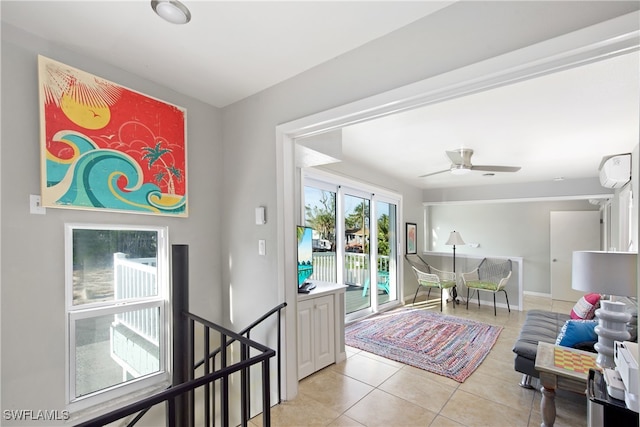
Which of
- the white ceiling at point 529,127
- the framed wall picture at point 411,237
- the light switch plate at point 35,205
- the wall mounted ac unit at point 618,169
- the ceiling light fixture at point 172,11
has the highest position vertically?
the ceiling light fixture at point 172,11

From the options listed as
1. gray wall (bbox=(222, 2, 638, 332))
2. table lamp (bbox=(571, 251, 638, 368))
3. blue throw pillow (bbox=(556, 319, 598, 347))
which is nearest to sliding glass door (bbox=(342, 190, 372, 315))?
gray wall (bbox=(222, 2, 638, 332))

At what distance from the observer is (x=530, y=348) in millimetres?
2559

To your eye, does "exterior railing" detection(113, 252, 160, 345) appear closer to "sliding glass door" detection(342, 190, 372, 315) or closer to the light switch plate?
the light switch plate

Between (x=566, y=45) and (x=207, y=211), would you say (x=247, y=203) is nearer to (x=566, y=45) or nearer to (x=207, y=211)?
(x=207, y=211)

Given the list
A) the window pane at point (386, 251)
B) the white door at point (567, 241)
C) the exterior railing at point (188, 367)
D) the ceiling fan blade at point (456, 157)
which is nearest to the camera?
the exterior railing at point (188, 367)

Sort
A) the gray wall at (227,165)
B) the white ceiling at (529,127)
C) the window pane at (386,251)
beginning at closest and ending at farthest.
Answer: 1. the gray wall at (227,165)
2. the white ceiling at (529,127)
3. the window pane at (386,251)

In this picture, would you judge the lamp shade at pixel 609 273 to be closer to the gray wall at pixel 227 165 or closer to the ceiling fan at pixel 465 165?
the gray wall at pixel 227 165

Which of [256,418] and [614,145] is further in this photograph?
[614,145]

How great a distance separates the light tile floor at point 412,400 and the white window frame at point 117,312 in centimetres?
87

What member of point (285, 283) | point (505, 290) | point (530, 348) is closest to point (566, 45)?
point (285, 283)

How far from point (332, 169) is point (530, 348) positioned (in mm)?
→ 2862

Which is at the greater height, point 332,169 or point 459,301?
point 332,169

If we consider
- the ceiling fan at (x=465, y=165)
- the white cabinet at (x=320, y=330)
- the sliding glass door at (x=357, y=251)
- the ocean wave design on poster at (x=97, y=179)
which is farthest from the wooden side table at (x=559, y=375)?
the ocean wave design on poster at (x=97, y=179)

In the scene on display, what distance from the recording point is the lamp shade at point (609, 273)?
5.63ft
